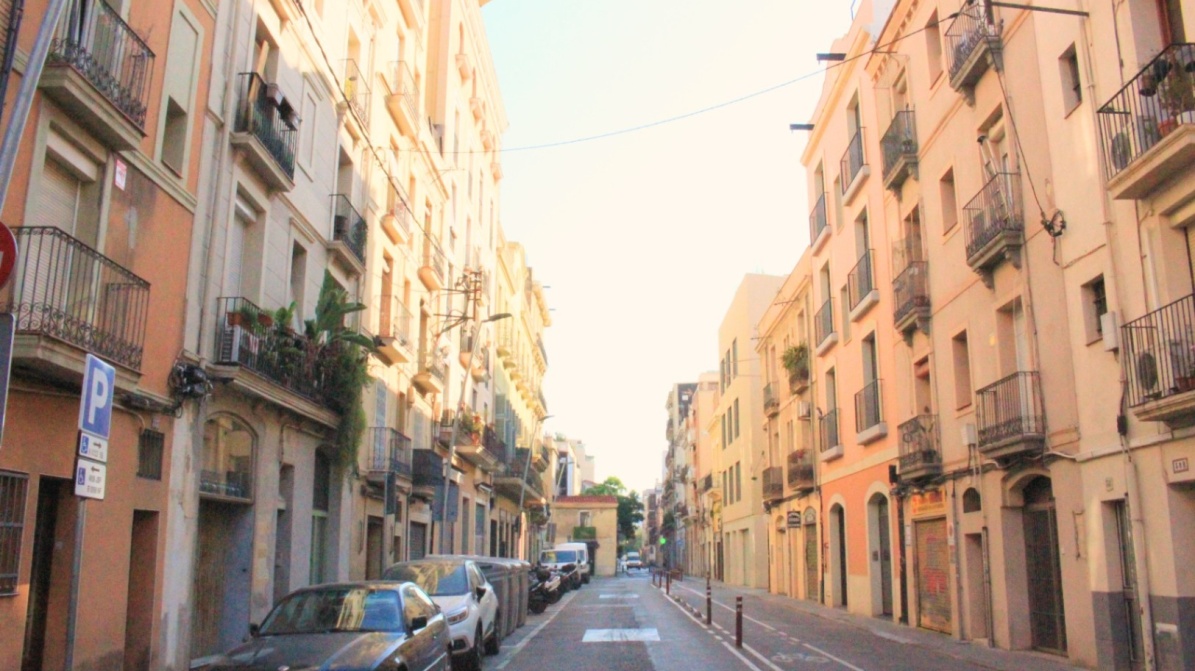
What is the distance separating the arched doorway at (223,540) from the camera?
50.8ft

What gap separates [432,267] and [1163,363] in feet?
68.3

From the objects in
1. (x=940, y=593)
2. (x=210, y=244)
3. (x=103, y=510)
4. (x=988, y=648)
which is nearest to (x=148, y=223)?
(x=210, y=244)

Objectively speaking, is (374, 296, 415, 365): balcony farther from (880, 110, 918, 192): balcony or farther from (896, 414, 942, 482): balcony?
(880, 110, 918, 192): balcony

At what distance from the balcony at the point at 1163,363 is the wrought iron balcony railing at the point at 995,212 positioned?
4.55m

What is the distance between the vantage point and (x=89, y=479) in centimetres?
695

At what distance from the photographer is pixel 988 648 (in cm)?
1839

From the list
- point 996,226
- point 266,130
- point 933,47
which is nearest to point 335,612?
point 266,130

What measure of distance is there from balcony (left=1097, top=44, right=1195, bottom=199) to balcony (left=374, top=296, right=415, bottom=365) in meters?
15.5

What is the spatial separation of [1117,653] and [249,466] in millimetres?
13698

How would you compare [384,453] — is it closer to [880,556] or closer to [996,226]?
[880,556]

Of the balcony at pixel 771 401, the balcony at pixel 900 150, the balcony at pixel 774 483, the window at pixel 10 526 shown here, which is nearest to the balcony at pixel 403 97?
the balcony at pixel 900 150

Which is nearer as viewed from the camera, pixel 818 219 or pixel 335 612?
pixel 335 612

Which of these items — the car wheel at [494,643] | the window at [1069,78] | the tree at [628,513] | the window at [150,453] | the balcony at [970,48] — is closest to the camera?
the window at [150,453]

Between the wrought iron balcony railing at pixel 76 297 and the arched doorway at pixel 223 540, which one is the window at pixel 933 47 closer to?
the arched doorway at pixel 223 540
